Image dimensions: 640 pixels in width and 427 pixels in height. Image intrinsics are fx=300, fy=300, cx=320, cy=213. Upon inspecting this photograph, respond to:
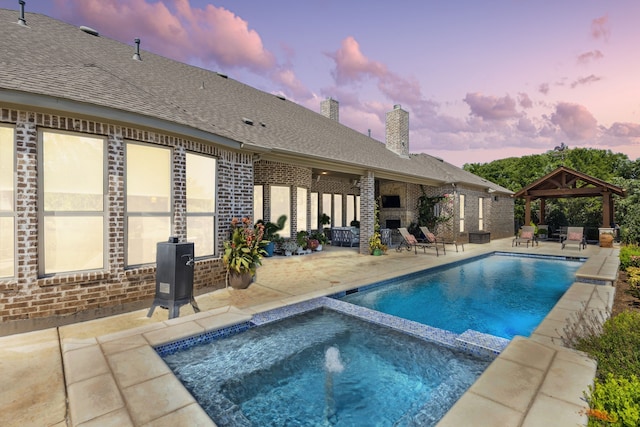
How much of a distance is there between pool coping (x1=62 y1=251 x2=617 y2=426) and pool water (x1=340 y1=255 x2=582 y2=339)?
1457 mm

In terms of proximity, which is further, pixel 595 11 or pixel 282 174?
pixel 282 174

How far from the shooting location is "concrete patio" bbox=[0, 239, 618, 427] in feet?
7.84

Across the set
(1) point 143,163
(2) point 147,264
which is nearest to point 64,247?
(2) point 147,264

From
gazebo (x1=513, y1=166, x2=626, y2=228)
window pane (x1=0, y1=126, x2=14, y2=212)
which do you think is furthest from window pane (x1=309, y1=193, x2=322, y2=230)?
gazebo (x1=513, y1=166, x2=626, y2=228)

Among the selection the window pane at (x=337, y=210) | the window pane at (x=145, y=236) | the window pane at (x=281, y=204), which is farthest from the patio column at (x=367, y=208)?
the window pane at (x=145, y=236)

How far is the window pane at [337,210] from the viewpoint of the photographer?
53.1 ft

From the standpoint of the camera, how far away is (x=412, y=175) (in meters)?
13.3

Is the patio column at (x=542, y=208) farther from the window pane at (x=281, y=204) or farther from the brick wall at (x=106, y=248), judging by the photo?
the brick wall at (x=106, y=248)

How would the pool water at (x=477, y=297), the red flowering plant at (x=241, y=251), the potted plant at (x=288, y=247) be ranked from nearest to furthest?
the pool water at (x=477, y=297) → the red flowering plant at (x=241, y=251) → the potted plant at (x=288, y=247)

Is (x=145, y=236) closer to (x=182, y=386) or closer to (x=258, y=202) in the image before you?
(x=182, y=386)

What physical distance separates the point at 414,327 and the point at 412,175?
9794mm

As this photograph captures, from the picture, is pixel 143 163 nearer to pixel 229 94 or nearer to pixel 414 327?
pixel 414 327

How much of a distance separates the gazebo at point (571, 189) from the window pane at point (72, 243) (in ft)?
64.0

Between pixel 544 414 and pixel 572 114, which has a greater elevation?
pixel 572 114
